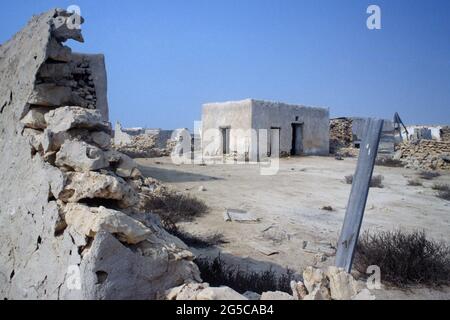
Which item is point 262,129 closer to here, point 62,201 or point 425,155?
point 425,155

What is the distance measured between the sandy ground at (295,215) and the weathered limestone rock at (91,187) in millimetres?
2139

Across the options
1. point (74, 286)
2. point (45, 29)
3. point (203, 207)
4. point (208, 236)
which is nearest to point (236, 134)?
point (203, 207)

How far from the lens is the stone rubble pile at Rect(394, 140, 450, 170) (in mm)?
16484

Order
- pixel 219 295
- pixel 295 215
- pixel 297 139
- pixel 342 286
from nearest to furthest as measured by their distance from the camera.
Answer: pixel 219 295 → pixel 342 286 → pixel 295 215 → pixel 297 139

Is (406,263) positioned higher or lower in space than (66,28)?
lower

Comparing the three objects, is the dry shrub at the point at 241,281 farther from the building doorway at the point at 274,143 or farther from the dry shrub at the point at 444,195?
the building doorway at the point at 274,143

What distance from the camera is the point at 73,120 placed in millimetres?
2547

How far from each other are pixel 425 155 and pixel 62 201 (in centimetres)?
1924

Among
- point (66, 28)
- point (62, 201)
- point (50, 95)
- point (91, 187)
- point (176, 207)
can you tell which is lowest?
point (176, 207)

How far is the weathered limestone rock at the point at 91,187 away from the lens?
7.49 ft

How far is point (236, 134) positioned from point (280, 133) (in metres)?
2.54

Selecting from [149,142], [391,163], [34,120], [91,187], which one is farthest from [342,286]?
[149,142]
